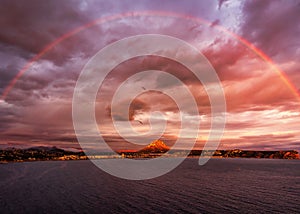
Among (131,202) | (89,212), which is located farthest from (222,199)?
(89,212)

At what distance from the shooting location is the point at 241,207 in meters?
57.3

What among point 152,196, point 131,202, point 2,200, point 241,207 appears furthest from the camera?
point 152,196

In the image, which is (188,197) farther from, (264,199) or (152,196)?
(264,199)

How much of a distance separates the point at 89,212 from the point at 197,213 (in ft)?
81.1

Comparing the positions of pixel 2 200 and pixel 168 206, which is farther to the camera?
pixel 2 200

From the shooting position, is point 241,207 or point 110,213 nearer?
point 110,213

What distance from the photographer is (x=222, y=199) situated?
67062 millimetres

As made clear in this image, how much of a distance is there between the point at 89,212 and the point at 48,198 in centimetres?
2469

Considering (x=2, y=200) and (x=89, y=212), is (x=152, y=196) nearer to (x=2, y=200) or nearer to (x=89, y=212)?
(x=89, y=212)

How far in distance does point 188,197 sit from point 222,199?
32.8ft

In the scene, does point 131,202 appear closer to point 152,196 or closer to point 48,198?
point 152,196

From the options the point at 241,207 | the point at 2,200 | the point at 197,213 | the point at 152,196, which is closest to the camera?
the point at 197,213

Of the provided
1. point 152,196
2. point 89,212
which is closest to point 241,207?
point 152,196

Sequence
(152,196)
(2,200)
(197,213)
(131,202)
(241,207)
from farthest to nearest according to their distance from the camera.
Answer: (152,196)
(2,200)
(131,202)
(241,207)
(197,213)
